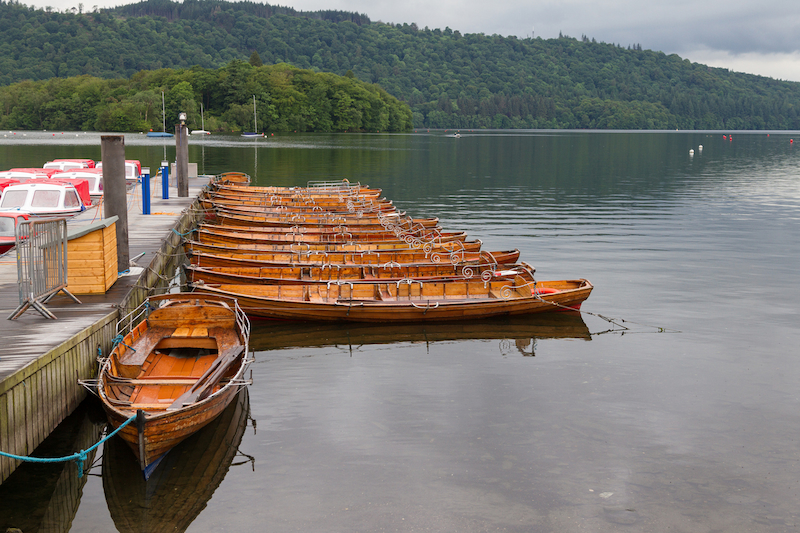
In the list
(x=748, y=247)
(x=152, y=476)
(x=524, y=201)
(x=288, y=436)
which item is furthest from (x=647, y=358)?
(x=524, y=201)

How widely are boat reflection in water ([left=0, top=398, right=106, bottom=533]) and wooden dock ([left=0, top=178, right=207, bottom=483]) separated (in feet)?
0.86

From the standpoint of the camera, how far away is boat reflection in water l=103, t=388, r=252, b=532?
9867 millimetres

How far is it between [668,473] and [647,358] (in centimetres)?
629

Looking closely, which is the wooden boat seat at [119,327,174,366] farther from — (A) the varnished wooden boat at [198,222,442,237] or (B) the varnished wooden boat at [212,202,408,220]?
(B) the varnished wooden boat at [212,202,408,220]

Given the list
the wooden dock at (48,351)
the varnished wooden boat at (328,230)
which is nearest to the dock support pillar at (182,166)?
the varnished wooden boat at (328,230)

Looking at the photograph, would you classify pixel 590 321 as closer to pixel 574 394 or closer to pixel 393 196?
pixel 574 394

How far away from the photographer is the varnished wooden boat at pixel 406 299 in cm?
1872

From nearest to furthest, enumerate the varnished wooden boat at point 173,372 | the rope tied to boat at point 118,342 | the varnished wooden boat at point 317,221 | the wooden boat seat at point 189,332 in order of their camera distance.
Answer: the varnished wooden boat at point 173,372 → the rope tied to boat at point 118,342 → the wooden boat seat at point 189,332 → the varnished wooden boat at point 317,221

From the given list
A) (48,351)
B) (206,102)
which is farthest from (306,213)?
(206,102)

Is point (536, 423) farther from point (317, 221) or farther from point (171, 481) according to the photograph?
point (317, 221)

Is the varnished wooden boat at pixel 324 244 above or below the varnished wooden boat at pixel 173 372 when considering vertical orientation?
above

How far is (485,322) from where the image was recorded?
20.1 metres

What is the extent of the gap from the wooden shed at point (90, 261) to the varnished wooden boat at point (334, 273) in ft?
12.9

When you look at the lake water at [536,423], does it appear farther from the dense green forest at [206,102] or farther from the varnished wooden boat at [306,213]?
the dense green forest at [206,102]
